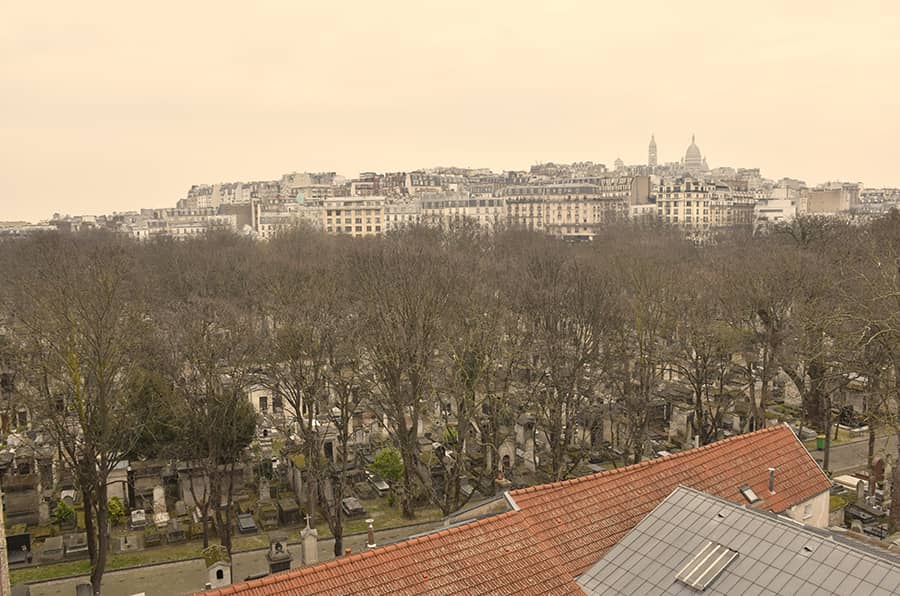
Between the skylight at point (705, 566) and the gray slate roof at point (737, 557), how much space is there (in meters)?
0.08

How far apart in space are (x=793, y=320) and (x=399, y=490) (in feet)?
58.3

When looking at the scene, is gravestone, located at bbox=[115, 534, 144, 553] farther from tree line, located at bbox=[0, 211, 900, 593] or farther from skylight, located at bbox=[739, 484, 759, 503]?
skylight, located at bbox=[739, 484, 759, 503]

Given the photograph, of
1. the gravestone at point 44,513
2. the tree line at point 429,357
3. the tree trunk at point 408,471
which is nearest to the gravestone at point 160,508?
the tree line at point 429,357

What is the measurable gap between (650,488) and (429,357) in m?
11.4

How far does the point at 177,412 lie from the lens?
86.4 ft

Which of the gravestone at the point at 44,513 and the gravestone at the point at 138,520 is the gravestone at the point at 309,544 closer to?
the gravestone at the point at 138,520

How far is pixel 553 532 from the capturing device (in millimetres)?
14609

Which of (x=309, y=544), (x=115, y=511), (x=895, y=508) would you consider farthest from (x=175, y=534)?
(x=895, y=508)

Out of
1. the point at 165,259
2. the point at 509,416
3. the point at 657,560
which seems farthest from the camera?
the point at 165,259

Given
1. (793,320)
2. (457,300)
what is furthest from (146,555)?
(793,320)

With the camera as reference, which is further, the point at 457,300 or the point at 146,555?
the point at 457,300

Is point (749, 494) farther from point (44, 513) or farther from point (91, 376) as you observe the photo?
point (44, 513)

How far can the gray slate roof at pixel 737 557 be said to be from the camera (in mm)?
11992

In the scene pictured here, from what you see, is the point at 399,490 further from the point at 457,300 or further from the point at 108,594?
the point at 108,594
